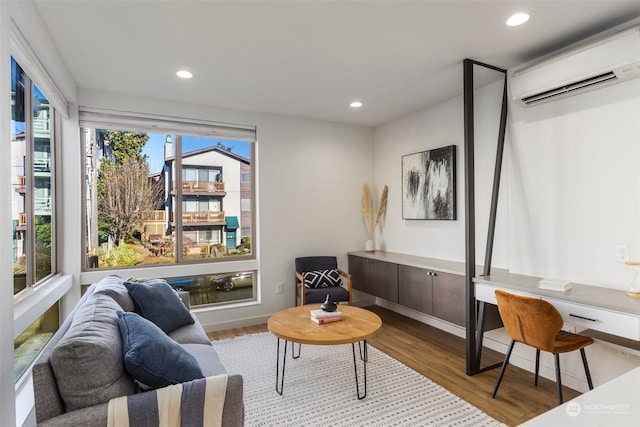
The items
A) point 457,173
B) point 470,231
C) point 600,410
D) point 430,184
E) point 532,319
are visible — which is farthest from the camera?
point 430,184

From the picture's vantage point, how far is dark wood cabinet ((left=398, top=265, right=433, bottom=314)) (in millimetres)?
3354

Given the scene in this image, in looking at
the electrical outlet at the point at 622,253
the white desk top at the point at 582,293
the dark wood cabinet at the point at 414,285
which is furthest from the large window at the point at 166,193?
the electrical outlet at the point at 622,253

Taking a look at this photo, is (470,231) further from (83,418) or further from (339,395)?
(83,418)

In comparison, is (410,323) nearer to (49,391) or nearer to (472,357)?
(472,357)

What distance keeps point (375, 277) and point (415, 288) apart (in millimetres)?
681

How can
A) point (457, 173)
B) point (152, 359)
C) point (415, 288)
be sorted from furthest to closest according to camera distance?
point (457, 173) → point (415, 288) → point (152, 359)

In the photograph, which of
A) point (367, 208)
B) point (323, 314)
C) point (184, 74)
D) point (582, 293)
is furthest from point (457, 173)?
point (184, 74)

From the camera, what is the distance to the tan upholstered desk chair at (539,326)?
2.03 m

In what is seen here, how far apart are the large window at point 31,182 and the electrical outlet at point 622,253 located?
12.4 ft

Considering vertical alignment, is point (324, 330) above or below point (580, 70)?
below

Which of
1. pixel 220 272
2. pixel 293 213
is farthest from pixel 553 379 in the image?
pixel 220 272

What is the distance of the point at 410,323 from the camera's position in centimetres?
401

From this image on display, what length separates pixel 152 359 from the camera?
1.43 m

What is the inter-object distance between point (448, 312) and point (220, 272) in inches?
98.3
